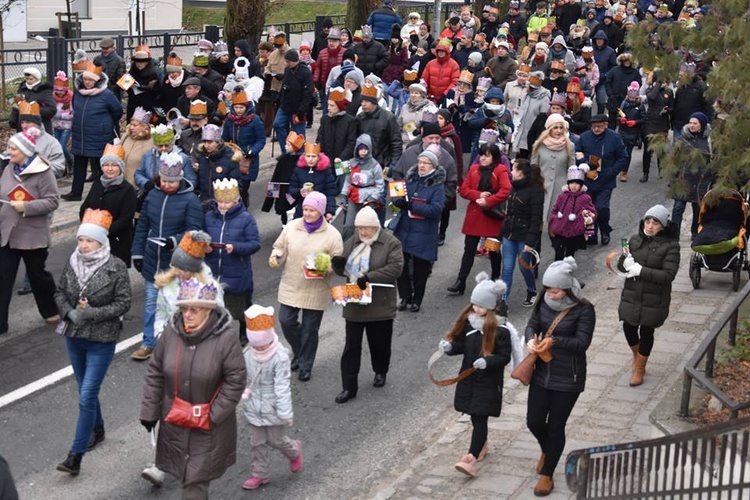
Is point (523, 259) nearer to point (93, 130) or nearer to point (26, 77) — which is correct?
point (93, 130)

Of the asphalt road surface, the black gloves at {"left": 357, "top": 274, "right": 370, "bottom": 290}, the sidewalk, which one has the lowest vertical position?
the asphalt road surface

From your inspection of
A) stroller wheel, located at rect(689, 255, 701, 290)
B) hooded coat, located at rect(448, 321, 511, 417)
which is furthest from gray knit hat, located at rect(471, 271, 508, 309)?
stroller wheel, located at rect(689, 255, 701, 290)

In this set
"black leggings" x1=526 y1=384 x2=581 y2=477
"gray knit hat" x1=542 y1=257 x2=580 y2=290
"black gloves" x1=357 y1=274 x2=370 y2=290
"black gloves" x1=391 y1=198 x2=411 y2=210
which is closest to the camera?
"gray knit hat" x1=542 y1=257 x2=580 y2=290

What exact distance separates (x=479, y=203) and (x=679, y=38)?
154 inches

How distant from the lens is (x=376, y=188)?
14312 millimetres

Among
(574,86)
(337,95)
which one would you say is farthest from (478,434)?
(574,86)

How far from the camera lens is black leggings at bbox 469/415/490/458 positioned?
9.95 meters

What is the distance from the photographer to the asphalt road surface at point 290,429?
9844 millimetres

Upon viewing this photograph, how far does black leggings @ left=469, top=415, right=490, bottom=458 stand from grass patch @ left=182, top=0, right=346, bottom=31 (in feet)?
112

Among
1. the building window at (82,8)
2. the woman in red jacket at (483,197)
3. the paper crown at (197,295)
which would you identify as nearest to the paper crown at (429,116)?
the woman in red jacket at (483,197)

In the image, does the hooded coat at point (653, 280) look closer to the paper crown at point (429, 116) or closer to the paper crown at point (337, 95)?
the paper crown at point (429, 116)

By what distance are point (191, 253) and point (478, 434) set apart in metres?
2.55

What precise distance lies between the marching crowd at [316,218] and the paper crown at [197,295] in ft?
0.04

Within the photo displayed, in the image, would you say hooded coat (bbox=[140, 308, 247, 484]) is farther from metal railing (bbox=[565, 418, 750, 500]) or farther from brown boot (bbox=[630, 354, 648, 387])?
brown boot (bbox=[630, 354, 648, 387])
